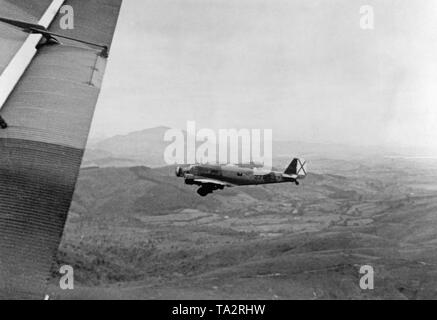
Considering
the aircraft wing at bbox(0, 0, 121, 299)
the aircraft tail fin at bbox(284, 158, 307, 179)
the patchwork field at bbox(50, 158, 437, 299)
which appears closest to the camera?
the aircraft wing at bbox(0, 0, 121, 299)

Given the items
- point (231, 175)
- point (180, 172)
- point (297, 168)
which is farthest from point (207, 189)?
point (297, 168)

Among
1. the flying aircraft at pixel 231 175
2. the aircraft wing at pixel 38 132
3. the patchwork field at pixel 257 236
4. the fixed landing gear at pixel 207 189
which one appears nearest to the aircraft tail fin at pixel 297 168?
Answer: the flying aircraft at pixel 231 175

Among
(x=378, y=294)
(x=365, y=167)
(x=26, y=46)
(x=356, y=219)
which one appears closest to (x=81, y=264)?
(x=26, y=46)

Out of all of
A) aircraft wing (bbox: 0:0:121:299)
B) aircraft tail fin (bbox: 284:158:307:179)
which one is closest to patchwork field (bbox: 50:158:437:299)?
aircraft tail fin (bbox: 284:158:307:179)

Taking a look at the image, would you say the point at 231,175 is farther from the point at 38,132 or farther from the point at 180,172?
the point at 38,132

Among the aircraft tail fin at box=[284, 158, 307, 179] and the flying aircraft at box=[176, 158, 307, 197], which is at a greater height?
the aircraft tail fin at box=[284, 158, 307, 179]

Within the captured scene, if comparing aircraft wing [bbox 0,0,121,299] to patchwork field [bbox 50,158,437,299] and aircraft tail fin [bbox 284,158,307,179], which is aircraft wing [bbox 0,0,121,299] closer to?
patchwork field [bbox 50,158,437,299]
